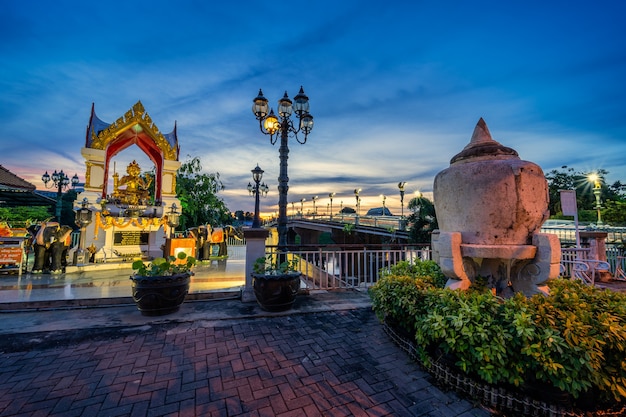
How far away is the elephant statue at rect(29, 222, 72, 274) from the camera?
830cm

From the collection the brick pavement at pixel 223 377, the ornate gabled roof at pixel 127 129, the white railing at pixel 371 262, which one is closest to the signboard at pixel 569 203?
the white railing at pixel 371 262

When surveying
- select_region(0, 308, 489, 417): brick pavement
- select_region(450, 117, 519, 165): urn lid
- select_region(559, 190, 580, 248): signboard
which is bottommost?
select_region(0, 308, 489, 417): brick pavement

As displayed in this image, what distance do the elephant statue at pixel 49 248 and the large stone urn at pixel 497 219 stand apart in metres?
11.3

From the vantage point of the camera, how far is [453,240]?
3.65 meters

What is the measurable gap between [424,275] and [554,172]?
199 ft

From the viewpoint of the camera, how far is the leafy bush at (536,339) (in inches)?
87.2

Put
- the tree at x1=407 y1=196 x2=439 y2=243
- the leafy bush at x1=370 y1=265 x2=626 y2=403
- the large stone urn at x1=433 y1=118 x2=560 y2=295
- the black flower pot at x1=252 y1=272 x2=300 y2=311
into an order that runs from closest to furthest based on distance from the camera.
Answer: the leafy bush at x1=370 y1=265 x2=626 y2=403 < the large stone urn at x1=433 y1=118 x2=560 y2=295 < the black flower pot at x1=252 y1=272 x2=300 y2=311 < the tree at x1=407 y1=196 x2=439 y2=243

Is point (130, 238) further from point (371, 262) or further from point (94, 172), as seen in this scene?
point (371, 262)

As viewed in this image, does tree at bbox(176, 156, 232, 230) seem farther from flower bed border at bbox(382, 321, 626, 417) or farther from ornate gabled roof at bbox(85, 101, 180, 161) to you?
flower bed border at bbox(382, 321, 626, 417)

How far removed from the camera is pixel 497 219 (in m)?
3.55

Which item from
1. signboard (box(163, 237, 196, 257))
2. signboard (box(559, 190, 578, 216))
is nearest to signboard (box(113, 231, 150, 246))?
signboard (box(163, 237, 196, 257))

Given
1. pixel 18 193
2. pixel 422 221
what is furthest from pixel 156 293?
pixel 422 221

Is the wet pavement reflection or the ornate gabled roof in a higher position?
the ornate gabled roof

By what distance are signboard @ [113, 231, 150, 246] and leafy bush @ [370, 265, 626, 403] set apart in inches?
468
